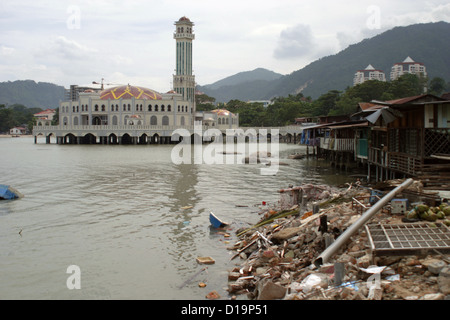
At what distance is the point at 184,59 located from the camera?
106938mm

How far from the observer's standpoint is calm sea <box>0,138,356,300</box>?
32.5 feet

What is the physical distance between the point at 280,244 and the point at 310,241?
39.1 inches

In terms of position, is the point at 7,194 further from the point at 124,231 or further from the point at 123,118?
the point at 123,118

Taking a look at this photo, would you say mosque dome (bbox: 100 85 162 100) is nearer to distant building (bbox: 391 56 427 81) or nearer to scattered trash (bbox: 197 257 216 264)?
scattered trash (bbox: 197 257 216 264)

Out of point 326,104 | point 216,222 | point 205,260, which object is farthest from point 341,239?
point 326,104

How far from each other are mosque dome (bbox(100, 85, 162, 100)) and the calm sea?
59020 mm

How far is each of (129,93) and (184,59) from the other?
81.8 ft

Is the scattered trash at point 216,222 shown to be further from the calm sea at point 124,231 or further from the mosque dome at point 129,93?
the mosque dome at point 129,93

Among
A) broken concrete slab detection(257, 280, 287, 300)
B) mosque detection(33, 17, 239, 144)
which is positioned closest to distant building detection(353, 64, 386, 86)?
mosque detection(33, 17, 239, 144)

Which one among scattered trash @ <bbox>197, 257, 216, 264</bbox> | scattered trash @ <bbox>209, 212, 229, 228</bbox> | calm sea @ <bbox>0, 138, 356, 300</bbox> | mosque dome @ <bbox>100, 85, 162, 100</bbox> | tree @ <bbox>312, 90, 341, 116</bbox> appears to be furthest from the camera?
tree @ <bbox>312, 90, 341, 116</bbox>

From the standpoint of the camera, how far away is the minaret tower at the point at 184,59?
343ft

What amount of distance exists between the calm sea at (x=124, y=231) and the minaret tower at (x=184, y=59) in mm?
81961
